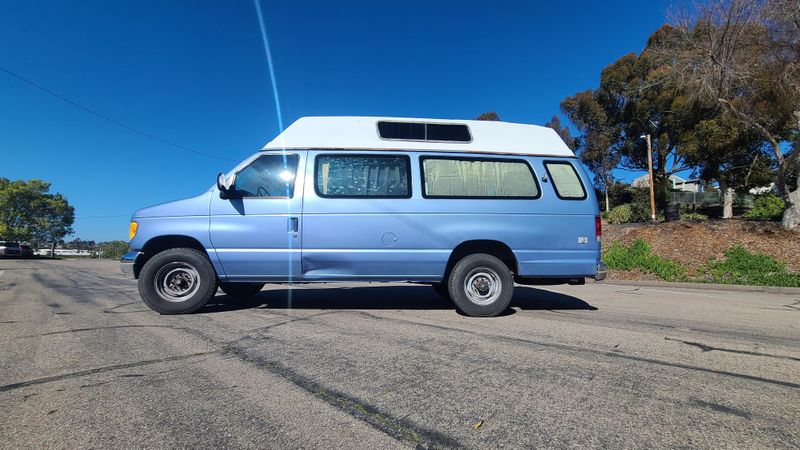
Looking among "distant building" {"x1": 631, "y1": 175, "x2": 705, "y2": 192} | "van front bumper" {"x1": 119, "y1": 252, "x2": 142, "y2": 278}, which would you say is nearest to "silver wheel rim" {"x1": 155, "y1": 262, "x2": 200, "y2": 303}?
"van front bumper" {"x1": 119, "y1": 252, "x2": 142, "y2": 278}

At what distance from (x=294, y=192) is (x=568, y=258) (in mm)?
3531

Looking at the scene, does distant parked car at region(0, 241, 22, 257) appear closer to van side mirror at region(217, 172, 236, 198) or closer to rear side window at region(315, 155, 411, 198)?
van side mirror at region(217, 172, 236, 198)

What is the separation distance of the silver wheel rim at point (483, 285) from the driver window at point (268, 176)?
2513mm

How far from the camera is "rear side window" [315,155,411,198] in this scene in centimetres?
498

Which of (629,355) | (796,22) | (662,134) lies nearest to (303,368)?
(629,355)

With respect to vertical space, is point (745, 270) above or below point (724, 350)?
above

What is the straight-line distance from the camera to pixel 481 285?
16.3 ft

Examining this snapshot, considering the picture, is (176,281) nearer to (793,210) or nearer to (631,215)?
(793,210)

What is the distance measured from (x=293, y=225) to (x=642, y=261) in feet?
37.9

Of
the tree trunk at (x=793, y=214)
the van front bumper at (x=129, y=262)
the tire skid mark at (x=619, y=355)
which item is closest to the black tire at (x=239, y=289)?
the van front bumper at (x=129, y=262)

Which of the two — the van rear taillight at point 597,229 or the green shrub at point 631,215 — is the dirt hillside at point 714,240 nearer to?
the green shrub at point 631,215

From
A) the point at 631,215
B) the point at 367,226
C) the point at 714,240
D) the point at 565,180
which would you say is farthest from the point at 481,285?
the point at 631,215

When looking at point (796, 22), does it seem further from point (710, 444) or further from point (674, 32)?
point (710, 444)

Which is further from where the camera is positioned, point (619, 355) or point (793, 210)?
point (793, 210)
